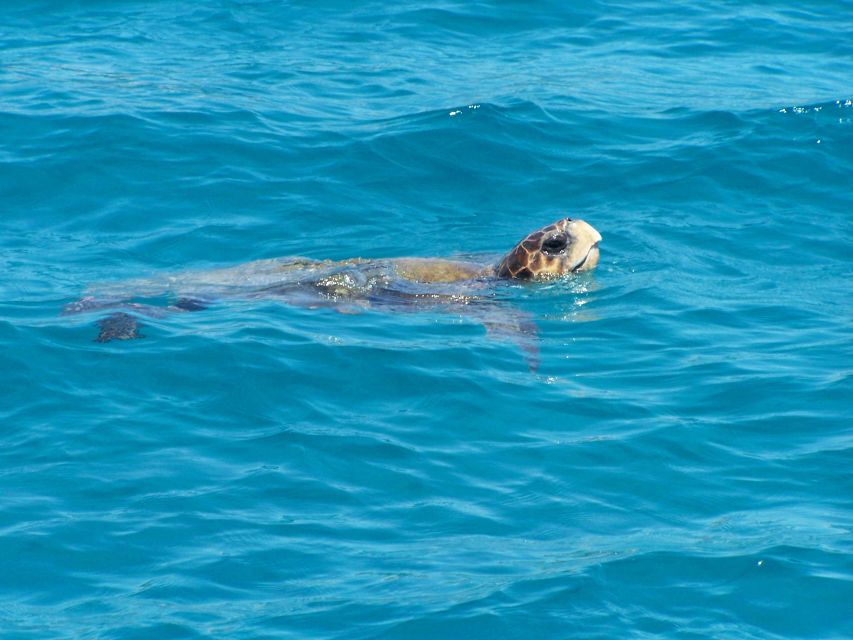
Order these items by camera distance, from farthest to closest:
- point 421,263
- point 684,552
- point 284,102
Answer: point 284,102 → point 421,263 → point 684,552

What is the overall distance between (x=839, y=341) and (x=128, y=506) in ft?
19.4

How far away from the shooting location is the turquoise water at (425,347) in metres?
6.39

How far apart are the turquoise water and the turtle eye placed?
367 millimetres

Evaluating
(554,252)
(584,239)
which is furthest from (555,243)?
(584,239)

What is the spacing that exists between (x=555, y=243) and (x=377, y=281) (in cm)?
168

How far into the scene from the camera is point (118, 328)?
9625mm

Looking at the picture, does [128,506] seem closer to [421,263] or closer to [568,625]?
[568,625]

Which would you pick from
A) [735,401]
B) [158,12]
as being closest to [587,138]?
[735,401]

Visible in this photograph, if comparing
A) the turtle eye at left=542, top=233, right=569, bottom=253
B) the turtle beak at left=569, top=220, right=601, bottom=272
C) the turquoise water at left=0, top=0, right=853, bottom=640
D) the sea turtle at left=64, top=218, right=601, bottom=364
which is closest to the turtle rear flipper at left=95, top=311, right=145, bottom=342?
the turquoise water at left=0, top=0, right=853, bottom=640

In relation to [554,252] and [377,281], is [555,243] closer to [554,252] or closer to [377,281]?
[554,252]

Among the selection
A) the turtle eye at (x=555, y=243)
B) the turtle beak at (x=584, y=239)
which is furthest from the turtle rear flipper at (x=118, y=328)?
the turtle beak at (x=584, y=239)

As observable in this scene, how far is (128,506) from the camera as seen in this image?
6992 mm

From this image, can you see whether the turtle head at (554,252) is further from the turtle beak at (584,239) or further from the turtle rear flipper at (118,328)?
→ the turtle rear flipper at (118,328)

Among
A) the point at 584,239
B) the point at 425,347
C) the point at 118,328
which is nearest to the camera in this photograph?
the point at 425,347
